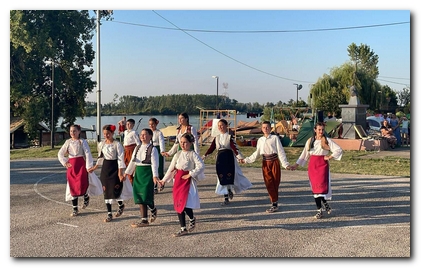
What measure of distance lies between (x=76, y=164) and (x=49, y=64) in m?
26.5

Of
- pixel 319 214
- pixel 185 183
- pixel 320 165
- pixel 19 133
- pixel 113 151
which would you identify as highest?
pixel 113 151

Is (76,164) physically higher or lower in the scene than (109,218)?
higher

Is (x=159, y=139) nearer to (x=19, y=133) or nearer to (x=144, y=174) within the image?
(x=144, y=174)

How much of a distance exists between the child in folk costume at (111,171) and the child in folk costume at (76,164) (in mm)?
443

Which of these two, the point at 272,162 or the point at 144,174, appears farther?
the point at 272,162

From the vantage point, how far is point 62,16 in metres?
31.3

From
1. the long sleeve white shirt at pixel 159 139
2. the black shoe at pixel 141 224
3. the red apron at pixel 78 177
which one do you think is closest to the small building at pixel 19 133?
the long sleeve white shirt at pixel 159 139

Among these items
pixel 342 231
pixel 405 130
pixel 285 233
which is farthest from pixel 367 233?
pixel 405 130

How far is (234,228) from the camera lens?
7.12 meters

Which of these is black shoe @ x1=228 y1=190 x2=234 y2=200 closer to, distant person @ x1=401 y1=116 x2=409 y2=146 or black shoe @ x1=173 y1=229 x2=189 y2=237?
black shoe @ x1=173 y1=229 x2=189 y2=237

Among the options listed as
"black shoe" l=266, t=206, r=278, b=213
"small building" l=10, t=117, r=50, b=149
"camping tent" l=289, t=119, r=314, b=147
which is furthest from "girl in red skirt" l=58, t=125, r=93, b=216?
"small building" l=10, t=117, r=50, b=149

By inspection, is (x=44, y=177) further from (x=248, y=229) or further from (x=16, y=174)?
(x=248, y=229)

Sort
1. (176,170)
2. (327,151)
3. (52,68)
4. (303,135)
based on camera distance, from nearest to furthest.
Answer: (176,170) → (327,151) → (303,135) → (52,68)

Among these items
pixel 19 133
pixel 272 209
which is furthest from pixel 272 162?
pixel 19 133
